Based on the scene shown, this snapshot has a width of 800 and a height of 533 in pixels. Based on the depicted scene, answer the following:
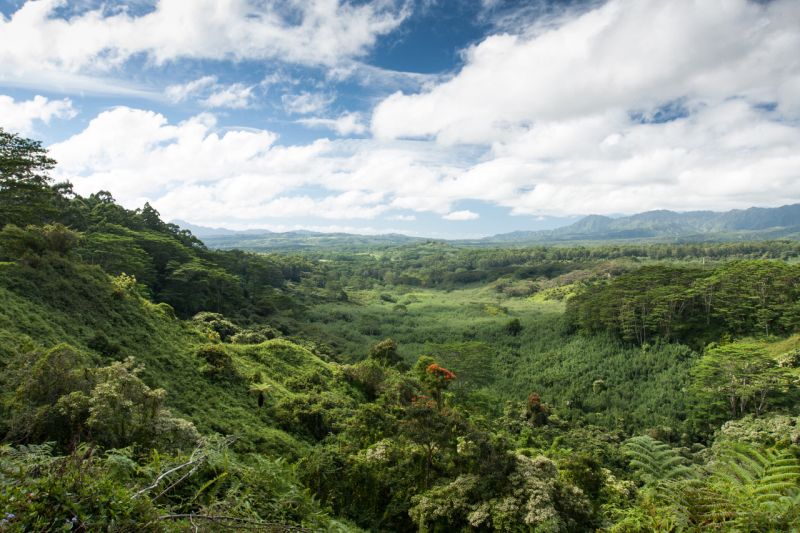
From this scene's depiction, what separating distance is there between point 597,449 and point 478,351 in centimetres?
1098

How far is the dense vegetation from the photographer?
4242 mm

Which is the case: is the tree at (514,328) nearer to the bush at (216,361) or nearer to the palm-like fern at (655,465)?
the bush at (216,361)

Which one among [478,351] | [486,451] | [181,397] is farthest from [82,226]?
[486,451]

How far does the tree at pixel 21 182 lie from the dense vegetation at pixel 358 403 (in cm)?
18

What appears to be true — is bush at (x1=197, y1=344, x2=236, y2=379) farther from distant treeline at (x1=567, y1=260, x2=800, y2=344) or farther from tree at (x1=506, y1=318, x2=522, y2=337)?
tree at (x1=506, y1=318, x2=522, y2=337)

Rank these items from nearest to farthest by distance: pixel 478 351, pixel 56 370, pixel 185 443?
1. pixel 56 370
2. pixel 185 443
3. pixel 478 351

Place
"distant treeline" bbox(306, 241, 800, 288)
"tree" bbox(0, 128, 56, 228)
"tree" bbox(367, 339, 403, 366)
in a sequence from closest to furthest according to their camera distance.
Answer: "tree" bbox(0, 128, 56, 228)
"tree" bbox(367, 339, 403, 366)
"distant treeline" bbox(306, 241, 800, 288)

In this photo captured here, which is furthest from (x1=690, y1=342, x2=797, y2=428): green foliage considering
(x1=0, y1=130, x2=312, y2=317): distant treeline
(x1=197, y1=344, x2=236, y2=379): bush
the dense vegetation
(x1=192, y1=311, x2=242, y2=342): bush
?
(x1=0, y1=130, x2=312, y2=317): distant treeline

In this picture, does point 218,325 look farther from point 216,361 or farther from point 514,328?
point 514,328

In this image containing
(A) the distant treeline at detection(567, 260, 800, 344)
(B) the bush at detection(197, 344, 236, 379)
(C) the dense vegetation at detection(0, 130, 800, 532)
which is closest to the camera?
(C) the dense vegetation at detection(0, 130, 800, 532)

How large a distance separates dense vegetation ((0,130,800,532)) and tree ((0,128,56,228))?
0.18 meters

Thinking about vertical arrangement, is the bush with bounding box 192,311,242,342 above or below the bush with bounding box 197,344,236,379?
below

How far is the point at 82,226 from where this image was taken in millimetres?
34219

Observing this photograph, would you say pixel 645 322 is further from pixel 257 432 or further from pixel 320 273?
pixel 320 273
